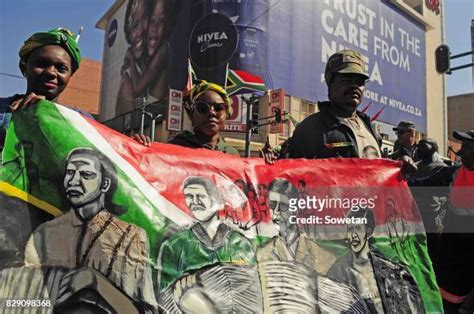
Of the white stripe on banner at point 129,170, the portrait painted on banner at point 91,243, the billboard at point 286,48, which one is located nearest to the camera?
the portrait painted on banner at point 91,243

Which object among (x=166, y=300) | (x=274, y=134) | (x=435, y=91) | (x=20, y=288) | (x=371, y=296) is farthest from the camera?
(x=435, y=91)

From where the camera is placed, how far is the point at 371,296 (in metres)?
2.61

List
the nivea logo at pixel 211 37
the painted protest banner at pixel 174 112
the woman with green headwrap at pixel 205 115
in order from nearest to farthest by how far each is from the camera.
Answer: the woman with green headwrap at pixel 205 115 < the painted protest banner at pixel 174 112 < the nivea logo at pixel 211 37

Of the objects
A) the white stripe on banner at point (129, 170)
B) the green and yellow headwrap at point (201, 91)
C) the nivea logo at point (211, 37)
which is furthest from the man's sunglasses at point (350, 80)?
the nivea logo at point (211, 37)

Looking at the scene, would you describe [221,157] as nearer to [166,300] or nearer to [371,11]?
[166,300]

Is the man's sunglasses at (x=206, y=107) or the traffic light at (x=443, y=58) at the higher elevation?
the traffic light at (x=443, y=58)

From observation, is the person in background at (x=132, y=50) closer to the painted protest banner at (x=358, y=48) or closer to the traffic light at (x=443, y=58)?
the painted protest banner at (x=358, y=48)

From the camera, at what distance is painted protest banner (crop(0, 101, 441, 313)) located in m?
2.03

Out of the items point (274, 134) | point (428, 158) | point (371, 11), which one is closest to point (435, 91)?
point (371, 11)

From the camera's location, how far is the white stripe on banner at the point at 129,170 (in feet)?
7.30

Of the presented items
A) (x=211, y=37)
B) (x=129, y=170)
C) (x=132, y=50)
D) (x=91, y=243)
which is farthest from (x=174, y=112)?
(x=91, y=243)

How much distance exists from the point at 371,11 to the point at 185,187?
33.4 metres

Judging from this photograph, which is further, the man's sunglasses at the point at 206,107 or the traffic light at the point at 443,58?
the traffic light at the point at 443,58

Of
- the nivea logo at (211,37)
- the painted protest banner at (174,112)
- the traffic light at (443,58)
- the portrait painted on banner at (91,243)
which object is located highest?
the nivea logo at (211,37)
